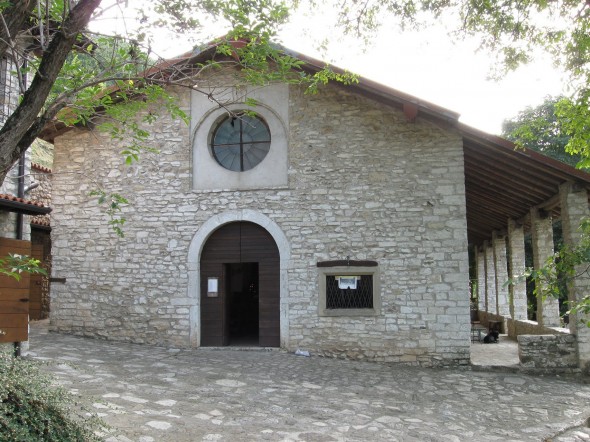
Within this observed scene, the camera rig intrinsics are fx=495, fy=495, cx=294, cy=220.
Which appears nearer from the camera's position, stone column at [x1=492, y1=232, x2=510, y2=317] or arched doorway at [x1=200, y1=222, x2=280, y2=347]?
arched doorway at [x1=200, y1=222, x2=280, y2=347]

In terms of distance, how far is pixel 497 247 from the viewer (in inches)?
581

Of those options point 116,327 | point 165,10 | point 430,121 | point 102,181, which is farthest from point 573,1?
point 116,327

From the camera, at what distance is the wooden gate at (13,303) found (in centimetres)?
684

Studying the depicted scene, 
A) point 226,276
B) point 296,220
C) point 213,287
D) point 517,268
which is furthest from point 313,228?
point 517,268

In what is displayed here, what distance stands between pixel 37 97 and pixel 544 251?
9.44m

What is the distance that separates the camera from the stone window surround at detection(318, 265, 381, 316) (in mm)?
8664

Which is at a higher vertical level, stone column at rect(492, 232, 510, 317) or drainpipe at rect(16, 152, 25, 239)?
drainpipe at rect(16, 152, 25, 239)

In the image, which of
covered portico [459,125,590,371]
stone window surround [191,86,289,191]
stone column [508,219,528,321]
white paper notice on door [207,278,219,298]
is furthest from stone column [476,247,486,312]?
white paper notice on door [207,278,219,298]

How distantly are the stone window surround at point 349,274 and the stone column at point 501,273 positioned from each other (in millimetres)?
6428

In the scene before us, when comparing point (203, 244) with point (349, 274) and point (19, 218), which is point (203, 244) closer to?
point (349, 274)

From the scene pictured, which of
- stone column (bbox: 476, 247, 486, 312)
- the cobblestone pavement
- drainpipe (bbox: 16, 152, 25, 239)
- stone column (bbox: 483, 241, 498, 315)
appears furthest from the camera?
stone column (bbox: 476, 247, 486, 312)

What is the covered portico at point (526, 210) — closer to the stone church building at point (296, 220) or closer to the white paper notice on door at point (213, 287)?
the stone church building at point (296, 220)

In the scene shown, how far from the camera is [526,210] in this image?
11.1 metres

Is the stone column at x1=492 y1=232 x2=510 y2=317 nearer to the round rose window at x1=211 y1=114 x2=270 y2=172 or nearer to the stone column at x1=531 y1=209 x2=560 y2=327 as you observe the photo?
the stone column at x1=531 y1=209 x2=560 y2=327
